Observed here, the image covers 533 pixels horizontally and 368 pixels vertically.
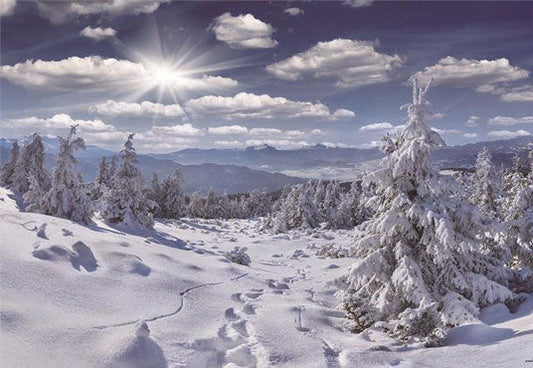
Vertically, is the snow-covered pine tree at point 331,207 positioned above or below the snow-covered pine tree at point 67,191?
below

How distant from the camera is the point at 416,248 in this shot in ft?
36.0

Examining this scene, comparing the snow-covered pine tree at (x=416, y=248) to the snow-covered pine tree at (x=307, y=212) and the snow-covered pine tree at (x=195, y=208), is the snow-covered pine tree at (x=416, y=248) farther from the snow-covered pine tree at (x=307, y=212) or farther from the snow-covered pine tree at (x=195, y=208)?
the snow-covered pine tree at (x=195, y=208)

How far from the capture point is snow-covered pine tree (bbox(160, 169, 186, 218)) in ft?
216

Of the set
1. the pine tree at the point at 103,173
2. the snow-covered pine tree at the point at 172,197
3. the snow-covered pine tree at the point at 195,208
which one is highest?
the pine tree at the point at 103,173

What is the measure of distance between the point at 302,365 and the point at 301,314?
323cm

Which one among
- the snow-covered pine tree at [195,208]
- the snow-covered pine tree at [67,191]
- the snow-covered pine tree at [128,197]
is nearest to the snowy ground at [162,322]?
the snow-covered pine tree at [67,191]

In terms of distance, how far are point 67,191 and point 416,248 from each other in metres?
23.5

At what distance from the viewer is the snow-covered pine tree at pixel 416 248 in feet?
32.4

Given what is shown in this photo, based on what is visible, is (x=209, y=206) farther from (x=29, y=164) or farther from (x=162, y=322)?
(x=162, y=322)

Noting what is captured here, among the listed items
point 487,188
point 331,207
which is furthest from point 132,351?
point 331,207

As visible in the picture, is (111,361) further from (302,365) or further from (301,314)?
(301,314)

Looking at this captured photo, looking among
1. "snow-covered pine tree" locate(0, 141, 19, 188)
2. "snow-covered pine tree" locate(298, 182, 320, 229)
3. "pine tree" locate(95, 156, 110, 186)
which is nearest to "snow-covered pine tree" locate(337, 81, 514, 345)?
"snow-covered pine tree" locate(298, 182, 320, 229)

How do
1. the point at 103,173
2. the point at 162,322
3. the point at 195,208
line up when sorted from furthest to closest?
the point at 195,208, the point at 103,173, the point at 162,322

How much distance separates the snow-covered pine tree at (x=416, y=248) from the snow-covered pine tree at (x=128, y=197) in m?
25.7
